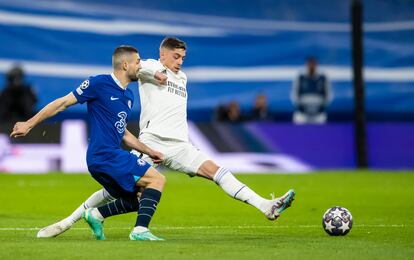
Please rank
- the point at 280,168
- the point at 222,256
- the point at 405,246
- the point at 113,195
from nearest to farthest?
the point at 222,256 → the point at 405,246 → the point at 113,195 → the point at 280,168

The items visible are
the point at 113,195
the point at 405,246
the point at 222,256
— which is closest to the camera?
the point at 222,256

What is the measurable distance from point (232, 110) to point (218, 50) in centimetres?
301

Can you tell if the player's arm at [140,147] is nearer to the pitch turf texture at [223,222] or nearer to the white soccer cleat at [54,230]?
the pitch turf texture at [223,222]

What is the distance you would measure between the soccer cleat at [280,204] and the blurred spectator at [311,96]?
14.6m

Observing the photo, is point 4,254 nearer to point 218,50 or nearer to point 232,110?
point 232,110

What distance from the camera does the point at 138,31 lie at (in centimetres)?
2705

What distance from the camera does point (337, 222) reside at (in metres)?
10.6

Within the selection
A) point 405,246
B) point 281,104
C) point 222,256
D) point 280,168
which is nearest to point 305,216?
point 405,246

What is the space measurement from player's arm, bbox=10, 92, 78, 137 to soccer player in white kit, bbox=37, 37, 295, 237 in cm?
128

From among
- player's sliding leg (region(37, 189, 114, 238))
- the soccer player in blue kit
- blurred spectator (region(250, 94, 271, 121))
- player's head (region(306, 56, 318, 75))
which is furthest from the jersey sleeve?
blurred spectator (region(250, 94, 271, 121))

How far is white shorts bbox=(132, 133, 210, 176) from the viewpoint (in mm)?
10953

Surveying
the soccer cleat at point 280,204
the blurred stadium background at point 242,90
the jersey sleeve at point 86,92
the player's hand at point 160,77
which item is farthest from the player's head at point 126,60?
the blurred stadium background at point 242,90

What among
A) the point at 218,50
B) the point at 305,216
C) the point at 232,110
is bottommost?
the point at 305,216

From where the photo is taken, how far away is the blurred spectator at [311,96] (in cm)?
2510
